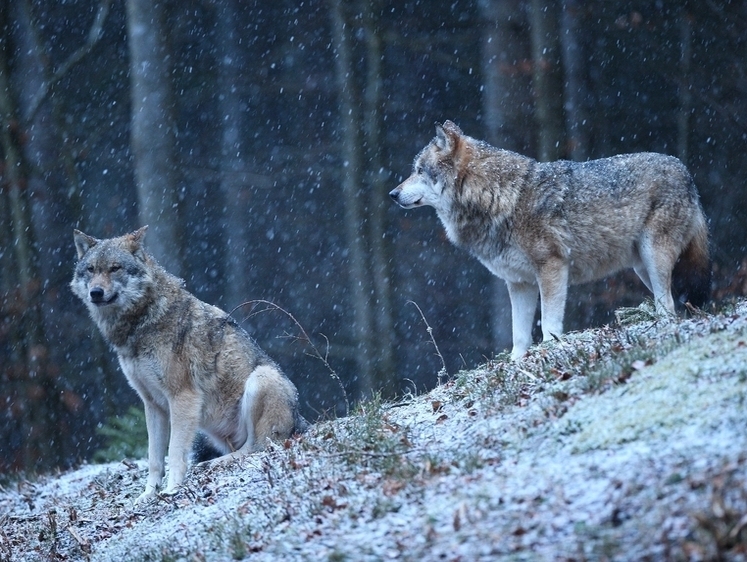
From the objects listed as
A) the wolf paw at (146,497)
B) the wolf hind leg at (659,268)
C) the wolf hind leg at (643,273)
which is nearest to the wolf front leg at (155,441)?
the wolf paw at (146,497)

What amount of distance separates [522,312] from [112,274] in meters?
3.83

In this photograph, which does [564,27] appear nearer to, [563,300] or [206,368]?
[563,300]

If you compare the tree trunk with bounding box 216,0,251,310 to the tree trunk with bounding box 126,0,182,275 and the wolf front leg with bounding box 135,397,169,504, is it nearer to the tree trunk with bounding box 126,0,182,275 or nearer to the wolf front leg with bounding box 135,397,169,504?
the tree trunk with bounding box 126,0,182,275

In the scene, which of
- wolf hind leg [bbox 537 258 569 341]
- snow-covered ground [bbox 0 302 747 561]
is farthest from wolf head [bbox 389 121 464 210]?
snow-covered ground [bbox 0 302 747 561]

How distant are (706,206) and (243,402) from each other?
1158 cm

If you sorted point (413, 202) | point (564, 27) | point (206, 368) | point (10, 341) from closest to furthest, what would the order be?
point (206, 368), point (413, 202), point (564, 27), point (10, 341)

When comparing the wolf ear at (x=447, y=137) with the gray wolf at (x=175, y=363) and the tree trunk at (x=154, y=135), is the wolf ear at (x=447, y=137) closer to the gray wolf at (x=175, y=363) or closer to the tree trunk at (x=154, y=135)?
the gray wolf at (x=175, y=363)

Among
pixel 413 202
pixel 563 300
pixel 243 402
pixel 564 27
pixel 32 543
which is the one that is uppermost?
pixel 564 27

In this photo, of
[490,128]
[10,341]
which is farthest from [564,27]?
[10,341]

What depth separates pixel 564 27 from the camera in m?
14.9

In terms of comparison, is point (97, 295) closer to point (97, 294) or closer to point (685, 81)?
point (97, 294)

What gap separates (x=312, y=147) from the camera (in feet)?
70.0

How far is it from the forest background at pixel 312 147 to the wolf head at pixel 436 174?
129 inches

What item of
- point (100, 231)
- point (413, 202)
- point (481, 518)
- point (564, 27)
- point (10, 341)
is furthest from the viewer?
point (100, 231)
